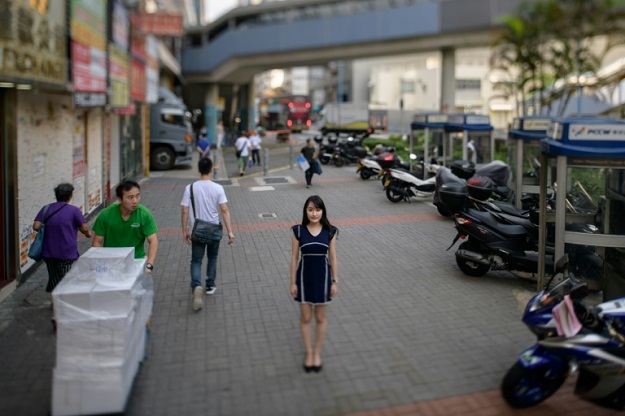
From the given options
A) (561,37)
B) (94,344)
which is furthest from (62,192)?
(561,37)

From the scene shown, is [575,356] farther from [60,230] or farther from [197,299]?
[60,230]

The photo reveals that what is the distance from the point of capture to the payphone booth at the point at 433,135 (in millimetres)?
17141

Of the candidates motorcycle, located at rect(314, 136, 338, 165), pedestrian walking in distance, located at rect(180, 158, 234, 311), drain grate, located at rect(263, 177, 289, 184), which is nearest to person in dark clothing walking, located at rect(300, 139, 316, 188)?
drain grate, located at rect(263, 177, 289, 184)

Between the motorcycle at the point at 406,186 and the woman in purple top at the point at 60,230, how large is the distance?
924cm

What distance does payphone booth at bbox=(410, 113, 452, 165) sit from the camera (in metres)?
17.1

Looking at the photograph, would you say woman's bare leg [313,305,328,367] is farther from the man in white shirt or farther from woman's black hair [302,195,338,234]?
the man in white shirt

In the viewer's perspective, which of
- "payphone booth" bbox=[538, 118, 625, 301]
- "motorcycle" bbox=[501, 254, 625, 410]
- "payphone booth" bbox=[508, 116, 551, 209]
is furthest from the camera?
"payphone booth" bbox=[508, 116, 551, 209]

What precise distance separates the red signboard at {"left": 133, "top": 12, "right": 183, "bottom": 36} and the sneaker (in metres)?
14.7

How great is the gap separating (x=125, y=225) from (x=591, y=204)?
5.57 m

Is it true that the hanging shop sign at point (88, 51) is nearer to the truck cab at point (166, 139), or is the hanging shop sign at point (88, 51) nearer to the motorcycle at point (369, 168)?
the motorcycle at point (369, 168)

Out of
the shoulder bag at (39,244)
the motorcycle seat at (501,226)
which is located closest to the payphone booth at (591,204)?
the motorcycle seat at (501,226)

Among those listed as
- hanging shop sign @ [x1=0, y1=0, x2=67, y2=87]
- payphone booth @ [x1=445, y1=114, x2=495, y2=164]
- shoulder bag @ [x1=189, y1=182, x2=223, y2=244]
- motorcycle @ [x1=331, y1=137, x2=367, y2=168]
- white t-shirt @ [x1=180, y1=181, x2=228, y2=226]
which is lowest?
shoulder bag @ [x1=189, y1=182, x2=223, y2=244]

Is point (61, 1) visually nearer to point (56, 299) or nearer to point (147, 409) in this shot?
point (56, 299)

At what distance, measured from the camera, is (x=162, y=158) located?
24.0 m
